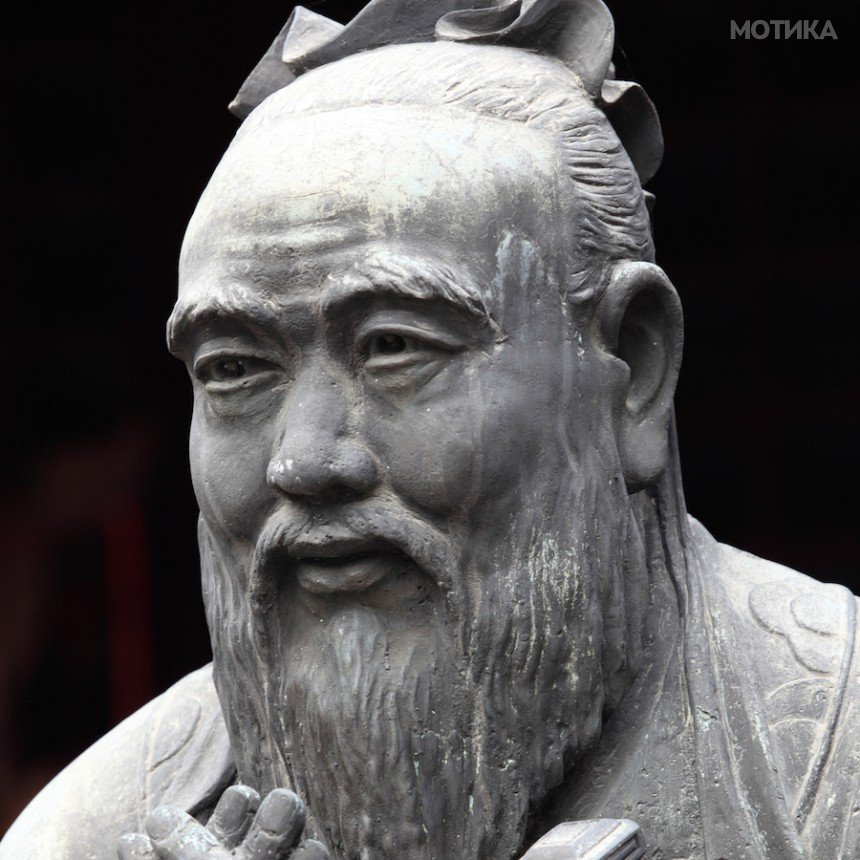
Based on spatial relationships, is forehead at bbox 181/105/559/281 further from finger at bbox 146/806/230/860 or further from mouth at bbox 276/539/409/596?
finger at bbox 146/806/230/860

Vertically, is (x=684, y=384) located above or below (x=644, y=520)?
below

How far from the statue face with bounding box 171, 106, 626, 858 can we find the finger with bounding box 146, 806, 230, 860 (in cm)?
29

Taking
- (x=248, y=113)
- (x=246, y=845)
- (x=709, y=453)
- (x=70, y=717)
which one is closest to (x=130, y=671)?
(x=70, y=717)

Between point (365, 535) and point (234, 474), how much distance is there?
26 centimetres

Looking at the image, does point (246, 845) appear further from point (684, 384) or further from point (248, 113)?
point (684, 384)

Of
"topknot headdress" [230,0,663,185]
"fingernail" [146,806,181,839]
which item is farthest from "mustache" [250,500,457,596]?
"topknot headdress" [230,0,663,185]

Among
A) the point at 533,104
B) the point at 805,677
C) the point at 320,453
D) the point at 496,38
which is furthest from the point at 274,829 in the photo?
the point at 496,38

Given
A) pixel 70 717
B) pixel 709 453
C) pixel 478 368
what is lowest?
pixel 70 717

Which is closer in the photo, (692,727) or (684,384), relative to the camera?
(692,727)

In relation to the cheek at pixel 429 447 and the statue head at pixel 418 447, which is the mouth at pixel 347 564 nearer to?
the statue head at pixel 418 447

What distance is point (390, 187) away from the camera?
3971 mm

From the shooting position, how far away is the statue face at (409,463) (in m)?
3.95

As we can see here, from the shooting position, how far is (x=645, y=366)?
423 cm

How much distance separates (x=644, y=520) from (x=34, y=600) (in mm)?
3018
